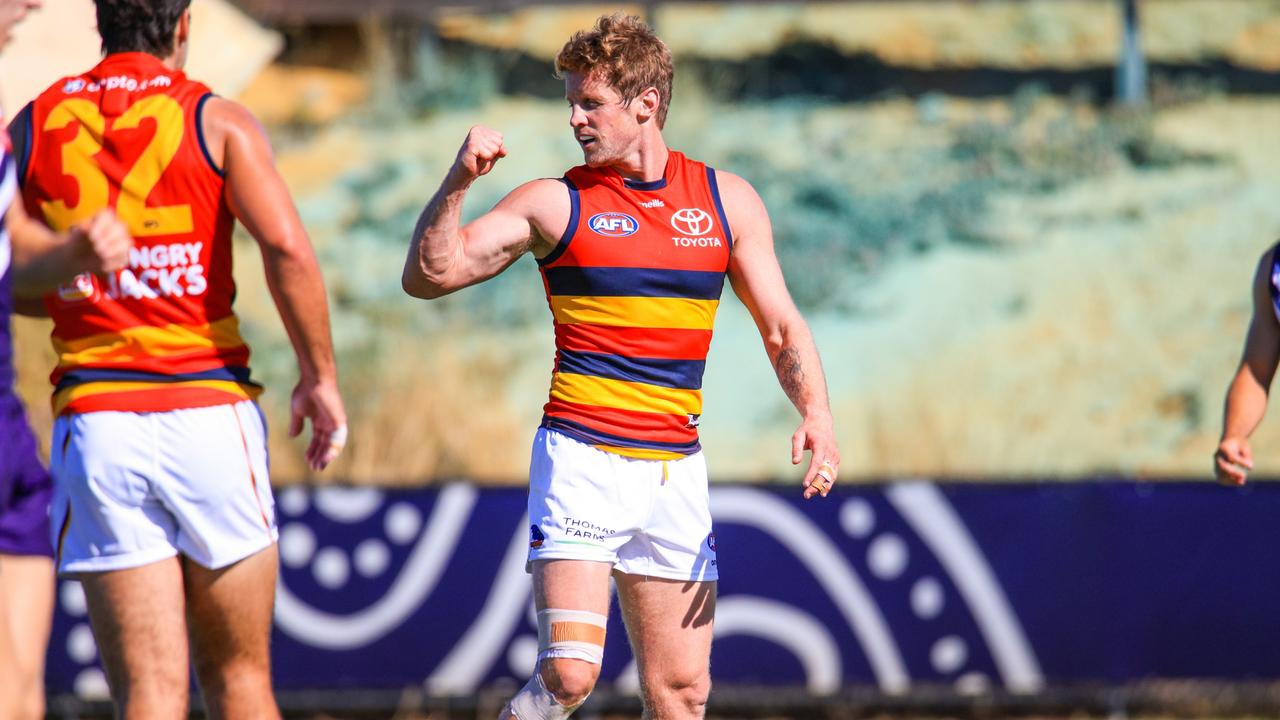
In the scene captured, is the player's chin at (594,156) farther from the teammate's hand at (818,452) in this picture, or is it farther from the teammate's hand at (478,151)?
the teammate's hand at (818,452)

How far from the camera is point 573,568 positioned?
12.8ft

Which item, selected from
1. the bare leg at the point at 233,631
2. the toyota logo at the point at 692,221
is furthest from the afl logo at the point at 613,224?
the bare leg at the point at 233,631

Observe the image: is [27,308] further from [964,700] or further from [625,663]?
[964,700]

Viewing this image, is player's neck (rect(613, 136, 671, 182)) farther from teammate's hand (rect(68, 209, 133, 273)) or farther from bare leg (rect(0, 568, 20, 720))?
bare leg (rect(0, 568, 20, 720))

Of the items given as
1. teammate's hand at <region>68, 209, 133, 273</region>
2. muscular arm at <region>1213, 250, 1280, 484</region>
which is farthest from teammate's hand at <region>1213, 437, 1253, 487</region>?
teammate's hand at <region>68, 209, 133, 273</region>

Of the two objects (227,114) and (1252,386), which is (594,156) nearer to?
(227,114)

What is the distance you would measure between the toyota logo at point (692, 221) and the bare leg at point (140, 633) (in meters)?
1.64

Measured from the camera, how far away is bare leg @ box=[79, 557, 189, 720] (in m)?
3.59

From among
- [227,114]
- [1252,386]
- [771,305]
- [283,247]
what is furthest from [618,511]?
[1252,386]

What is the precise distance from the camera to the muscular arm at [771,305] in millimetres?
4074

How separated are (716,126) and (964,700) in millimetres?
9506

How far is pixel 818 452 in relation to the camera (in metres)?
3.93

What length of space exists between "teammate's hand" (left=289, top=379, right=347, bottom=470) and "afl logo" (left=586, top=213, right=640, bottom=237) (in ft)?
2.76

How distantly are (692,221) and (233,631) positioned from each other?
1.67m
